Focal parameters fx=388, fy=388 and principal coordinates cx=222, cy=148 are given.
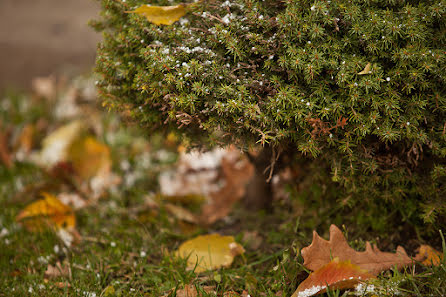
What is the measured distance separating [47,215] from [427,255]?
2235 millimetres

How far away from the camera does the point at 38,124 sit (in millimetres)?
4086

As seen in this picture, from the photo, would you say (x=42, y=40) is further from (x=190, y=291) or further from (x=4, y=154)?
(x=190, y=291)

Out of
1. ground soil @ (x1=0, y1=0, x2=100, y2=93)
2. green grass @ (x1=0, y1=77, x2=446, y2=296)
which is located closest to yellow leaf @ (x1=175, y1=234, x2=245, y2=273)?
green grass @ (x1=0, y1=77, x2=446, y2=296)

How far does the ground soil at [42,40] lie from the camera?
5426mm

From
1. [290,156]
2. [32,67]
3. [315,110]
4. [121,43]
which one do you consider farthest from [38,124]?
[315,110]

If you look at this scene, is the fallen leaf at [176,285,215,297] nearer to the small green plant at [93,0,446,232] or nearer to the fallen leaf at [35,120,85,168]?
the small green plant at [93,0,446,232]

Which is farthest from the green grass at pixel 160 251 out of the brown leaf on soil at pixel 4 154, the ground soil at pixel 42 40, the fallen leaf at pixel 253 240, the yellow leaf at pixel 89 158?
the ground soil at pixel 42 40

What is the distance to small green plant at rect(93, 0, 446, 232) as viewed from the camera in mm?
1572

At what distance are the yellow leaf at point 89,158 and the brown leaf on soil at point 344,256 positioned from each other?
Result: 200 cm

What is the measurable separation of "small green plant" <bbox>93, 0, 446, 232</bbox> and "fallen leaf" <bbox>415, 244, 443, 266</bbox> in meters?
0.17

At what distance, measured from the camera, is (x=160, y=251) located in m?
2.26

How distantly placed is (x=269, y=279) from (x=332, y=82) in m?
1.02

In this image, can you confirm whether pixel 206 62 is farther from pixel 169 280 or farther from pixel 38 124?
pixel 38 124

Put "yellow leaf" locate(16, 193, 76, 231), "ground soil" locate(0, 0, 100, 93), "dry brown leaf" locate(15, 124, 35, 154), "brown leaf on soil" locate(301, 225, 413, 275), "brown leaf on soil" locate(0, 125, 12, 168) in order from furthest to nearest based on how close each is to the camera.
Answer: "ground soil" locate(0, 0, 100, 93) → "dry brown leaf" locate(15, 124, 35, 154) → "brown leaf on soil" locate(0, 125, 12, 168) → "yellow leaf" locate(16, 193, 76, 231) → "brown leaf on soil" locate(301, 225, 413, 275)
